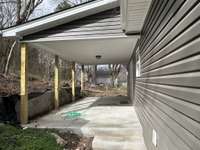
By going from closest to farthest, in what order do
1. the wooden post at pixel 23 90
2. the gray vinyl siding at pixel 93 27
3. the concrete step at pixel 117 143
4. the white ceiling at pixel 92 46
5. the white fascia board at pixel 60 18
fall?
the concrete step at pixel 117 143
the white fascia board at pixel 60 18
the gray vinyl siding at pixel 93 27
the wooden post at pixel 23 90
the white ceiling at pixel 92 46

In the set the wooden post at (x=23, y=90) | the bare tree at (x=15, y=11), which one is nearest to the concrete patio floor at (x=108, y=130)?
the wooden post at (x=23, y=90)

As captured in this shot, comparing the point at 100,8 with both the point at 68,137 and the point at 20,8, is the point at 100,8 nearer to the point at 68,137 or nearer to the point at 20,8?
the point at 68,137

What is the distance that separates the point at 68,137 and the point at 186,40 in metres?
3.69

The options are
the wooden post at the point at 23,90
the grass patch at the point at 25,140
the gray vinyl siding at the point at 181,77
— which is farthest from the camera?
the wooden post at the point at 23,90

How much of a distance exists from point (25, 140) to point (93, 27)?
3.21 m

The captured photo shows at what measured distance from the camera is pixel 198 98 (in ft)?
Result: 4.51

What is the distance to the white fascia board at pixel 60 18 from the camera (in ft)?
17.8

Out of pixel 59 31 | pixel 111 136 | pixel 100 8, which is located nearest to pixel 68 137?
pixel 111 136

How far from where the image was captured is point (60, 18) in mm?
5555

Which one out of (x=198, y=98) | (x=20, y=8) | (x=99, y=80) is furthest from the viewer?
(x=99, y=80)

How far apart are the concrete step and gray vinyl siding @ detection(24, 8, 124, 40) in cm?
254

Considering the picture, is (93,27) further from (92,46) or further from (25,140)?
(25,140)

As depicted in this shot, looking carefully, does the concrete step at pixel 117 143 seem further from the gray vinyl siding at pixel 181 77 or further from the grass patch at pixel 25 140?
the gray vinyl siding at pixel 181 77

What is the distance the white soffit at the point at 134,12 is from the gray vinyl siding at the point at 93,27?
0.58 m
